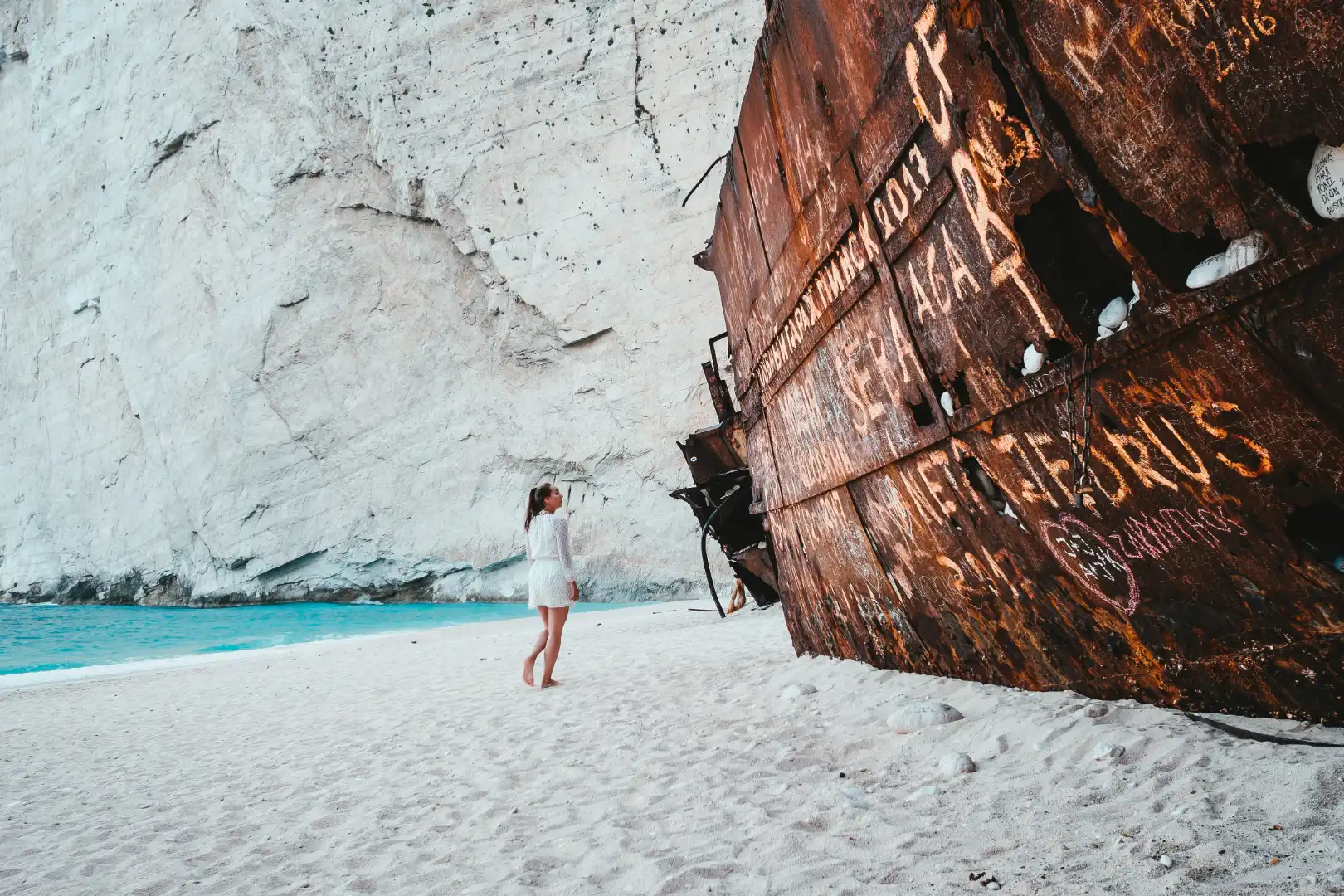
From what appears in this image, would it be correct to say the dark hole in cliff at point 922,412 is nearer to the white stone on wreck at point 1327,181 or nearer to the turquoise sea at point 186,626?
the white stone on wreck at point 1327,181

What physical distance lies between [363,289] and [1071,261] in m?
22.6

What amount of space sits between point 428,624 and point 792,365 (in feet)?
55.3

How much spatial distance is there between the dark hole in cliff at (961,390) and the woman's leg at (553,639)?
10.4 ft

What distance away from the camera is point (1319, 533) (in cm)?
157

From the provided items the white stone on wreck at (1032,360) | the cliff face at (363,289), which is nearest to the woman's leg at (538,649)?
the white stone on wreck at (1032,360)

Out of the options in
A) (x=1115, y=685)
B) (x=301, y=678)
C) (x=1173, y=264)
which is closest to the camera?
(x=1173, y=264)

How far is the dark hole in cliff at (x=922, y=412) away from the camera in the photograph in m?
2.49

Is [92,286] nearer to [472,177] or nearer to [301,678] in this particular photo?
[472,177]

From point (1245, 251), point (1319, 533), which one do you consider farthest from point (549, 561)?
point (1245, 251)

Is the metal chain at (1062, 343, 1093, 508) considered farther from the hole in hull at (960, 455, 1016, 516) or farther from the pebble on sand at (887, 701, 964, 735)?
the pebble on sand at (887, 701, 964, 735)

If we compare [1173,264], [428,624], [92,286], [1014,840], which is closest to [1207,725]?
[1014,840]

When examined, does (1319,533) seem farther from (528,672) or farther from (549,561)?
(528,672)

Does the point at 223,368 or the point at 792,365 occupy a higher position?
the point at 223,368

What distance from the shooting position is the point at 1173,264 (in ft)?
5.17
